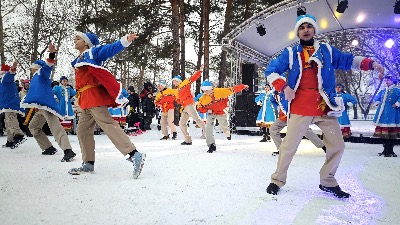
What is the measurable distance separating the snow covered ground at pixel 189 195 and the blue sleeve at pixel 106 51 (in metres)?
1.43

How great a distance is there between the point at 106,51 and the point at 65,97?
22.9ft

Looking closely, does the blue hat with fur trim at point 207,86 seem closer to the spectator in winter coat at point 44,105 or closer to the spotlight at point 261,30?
the spectator in winter coat at point 44,105

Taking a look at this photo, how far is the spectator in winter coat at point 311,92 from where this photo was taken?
10.5 feet

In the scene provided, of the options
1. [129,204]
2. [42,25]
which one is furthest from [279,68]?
[42,25]

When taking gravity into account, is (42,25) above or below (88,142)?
above

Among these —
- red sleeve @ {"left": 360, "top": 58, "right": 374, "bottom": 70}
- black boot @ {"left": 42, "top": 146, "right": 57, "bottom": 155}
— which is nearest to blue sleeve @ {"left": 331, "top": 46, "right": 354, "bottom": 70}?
red sleeve @ {"left": 360, "top": 58, "right": 374, "bottom": 70}

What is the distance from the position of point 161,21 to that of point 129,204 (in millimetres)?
13134

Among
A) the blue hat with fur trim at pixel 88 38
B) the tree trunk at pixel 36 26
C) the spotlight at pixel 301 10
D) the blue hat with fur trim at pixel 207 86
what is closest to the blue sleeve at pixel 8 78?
the blue hat with fur trim at pixel 88 38

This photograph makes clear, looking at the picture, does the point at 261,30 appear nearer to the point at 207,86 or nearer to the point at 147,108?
the point at 207,86

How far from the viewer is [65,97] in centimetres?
1014

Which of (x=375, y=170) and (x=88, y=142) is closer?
(x=88, y=142)

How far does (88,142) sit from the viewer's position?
4.22m

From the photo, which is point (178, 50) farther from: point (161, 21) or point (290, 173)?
point (290, 173)

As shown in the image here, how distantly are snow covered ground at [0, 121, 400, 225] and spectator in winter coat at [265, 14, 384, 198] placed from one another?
27 centimetres
